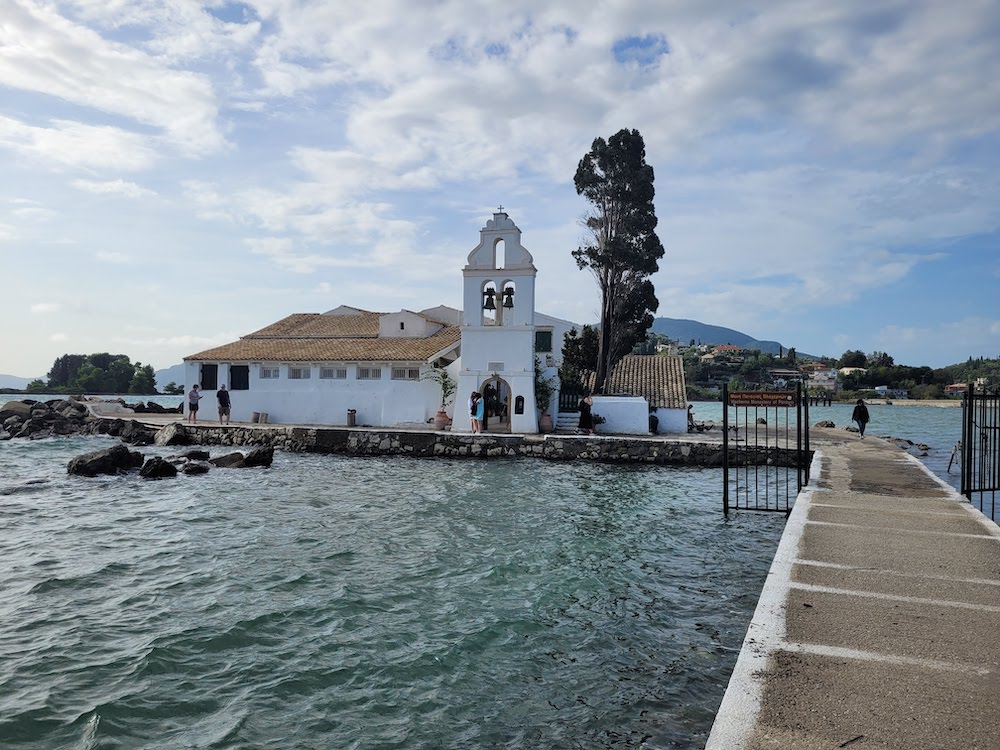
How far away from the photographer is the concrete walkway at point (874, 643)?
3464 mm

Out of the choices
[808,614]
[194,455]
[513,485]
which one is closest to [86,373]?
[194,455]

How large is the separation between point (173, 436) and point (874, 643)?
27.1m

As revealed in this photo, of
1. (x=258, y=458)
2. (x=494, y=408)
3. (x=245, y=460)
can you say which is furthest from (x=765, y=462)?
(x=245, y=460)


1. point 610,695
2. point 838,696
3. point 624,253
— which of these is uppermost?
point 624,253

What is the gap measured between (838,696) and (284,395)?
28.5 metres

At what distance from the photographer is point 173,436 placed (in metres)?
26.9

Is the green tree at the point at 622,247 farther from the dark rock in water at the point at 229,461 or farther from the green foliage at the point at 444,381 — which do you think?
the dark rock in water at the point at 229,461

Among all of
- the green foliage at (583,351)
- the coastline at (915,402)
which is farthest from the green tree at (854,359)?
the green foliage at (583,351)

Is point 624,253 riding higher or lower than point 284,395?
higher

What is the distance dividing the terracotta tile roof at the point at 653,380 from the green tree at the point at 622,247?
680mm

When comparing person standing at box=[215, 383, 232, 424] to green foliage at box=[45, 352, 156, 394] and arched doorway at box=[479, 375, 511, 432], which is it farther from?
green foliage at box=[45, 352, 156, 394]

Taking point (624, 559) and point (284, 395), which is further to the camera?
point (284, 395)

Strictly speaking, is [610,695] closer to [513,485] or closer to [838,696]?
[838,696]

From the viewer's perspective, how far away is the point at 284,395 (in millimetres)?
29969
